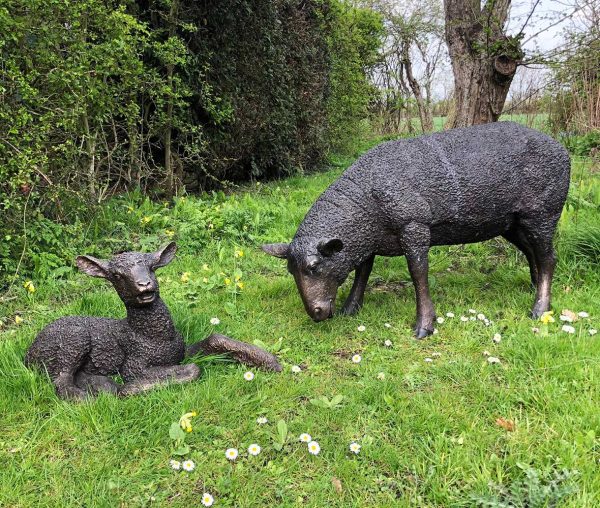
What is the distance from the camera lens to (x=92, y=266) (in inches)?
109

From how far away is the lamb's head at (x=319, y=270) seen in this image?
10.9ft

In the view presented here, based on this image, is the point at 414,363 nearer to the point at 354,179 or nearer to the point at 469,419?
the point at 469,419

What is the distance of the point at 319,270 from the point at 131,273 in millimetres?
1244

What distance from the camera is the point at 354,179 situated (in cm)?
357

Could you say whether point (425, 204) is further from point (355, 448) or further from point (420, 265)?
point (355, 448)

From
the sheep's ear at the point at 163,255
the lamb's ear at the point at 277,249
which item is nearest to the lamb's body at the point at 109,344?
the sheep's ear at the point at 163,255

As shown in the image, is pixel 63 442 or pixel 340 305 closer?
pixel 63 442

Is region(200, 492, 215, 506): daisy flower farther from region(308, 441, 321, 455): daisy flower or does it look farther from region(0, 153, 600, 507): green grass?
region(308, 441, 321, 455): daisy flower

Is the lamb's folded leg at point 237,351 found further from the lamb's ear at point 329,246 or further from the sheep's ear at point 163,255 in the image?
the lamb's ear at point 329,246

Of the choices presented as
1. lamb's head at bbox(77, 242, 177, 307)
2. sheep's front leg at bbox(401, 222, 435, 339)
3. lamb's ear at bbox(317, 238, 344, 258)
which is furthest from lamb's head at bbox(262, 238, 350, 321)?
lamb's head at bbox(77, 242, 177, 307)

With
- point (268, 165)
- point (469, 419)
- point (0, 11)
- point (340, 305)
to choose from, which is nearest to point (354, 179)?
point (340, 305)

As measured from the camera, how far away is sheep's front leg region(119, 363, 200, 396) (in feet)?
8.93

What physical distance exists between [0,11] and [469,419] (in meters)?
4.65

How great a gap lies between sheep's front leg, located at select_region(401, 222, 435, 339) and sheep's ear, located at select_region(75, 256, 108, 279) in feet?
6.40
